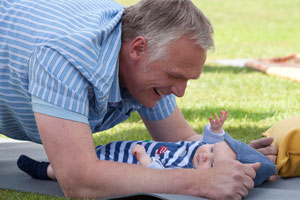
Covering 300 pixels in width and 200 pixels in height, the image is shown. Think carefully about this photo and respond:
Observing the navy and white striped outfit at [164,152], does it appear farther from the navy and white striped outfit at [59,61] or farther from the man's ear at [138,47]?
the man's ear at [138,47]

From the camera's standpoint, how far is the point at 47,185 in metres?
3.15

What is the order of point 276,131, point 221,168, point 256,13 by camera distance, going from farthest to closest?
point 256,13 < point 276,131 < point 221,168

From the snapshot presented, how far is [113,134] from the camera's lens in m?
4.77

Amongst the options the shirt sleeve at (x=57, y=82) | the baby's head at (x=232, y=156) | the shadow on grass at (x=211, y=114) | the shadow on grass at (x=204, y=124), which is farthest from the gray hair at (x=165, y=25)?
the shadow on grass at (x=211, y=114)

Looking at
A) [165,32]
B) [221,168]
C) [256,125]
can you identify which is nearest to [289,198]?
[221,168]

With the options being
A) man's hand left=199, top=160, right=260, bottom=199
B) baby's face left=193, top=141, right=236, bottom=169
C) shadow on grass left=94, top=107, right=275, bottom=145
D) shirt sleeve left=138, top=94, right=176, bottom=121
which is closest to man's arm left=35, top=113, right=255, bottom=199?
man's hand left=199, top=160, right=260, bottom=199

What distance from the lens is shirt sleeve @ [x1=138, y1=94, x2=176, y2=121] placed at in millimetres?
3470

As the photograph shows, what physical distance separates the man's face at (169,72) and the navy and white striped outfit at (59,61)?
0.12 metres

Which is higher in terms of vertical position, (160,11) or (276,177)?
(160,11)

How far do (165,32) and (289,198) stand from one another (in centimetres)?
102

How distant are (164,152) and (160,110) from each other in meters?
0.44

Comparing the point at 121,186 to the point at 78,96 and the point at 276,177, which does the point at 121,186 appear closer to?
the point at 78,96

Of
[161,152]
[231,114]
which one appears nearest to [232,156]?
[161,152]

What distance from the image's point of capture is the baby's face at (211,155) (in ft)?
9.30
